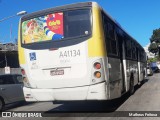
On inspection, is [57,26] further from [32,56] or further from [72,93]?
[72,93]

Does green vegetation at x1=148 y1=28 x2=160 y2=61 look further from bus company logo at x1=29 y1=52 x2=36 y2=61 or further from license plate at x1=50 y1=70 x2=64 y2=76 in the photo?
license plate at x1=50 y1=70 x2=64 y2=76

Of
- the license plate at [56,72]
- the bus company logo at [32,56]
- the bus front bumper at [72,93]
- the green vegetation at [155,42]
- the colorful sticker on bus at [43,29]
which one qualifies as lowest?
the bus front bumper at [72,93]

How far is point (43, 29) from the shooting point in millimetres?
9242

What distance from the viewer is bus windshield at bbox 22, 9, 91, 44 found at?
8695 millimetres

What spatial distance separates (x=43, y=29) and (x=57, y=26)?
0.53 m

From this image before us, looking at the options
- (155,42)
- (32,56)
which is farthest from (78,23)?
(155,42)

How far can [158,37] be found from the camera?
10044 cm

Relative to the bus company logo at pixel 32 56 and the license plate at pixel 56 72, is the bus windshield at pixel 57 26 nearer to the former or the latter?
the bus company logo at pixel 32 56

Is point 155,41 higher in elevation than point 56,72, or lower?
higher

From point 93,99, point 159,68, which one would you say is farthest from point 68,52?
point 159,68

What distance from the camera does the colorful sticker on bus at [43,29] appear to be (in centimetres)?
895

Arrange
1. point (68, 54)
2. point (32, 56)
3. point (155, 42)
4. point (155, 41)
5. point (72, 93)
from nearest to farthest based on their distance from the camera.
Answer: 1. point (72, 93)
2. point (68, 54)
3. point (32, 56)
4. point (155, 41)
5. point (155, 42)

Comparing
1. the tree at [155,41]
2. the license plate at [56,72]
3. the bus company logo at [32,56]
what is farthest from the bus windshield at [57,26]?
the tree at [155,41]

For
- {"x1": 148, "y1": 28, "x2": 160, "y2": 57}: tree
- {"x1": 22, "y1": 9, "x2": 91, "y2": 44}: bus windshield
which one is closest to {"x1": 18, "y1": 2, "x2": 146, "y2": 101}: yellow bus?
{"x1": 22, "y1": 9, "x2": 91, "y2": 44}: bus windshield
